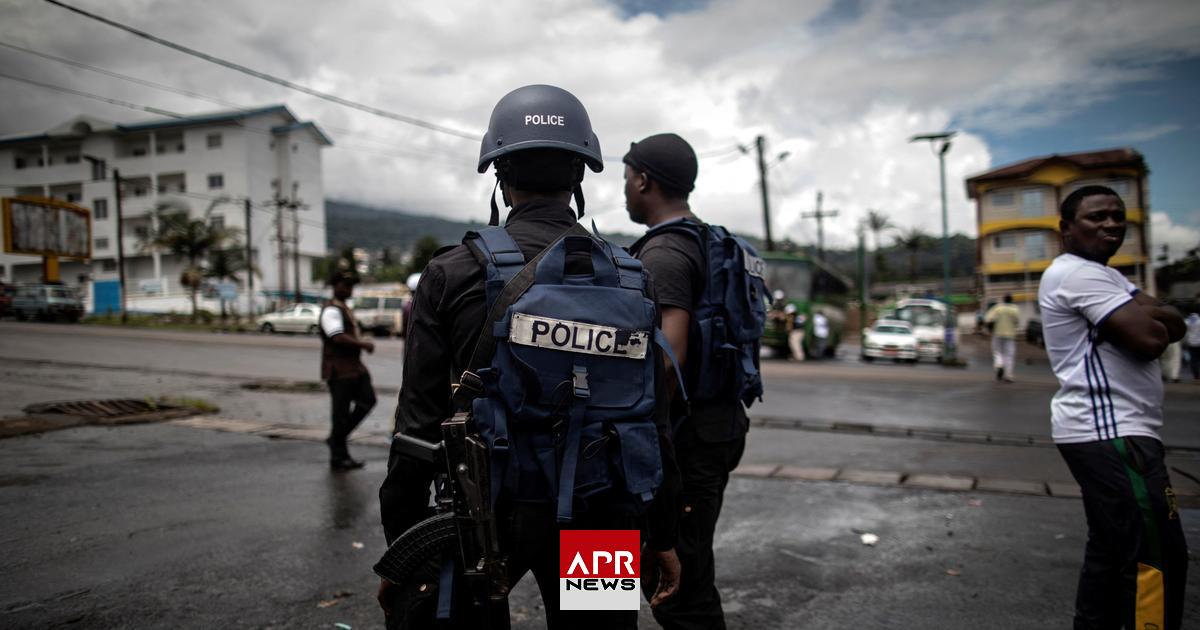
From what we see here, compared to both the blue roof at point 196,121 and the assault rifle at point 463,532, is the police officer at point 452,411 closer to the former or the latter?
the assault rifle at point 463,532

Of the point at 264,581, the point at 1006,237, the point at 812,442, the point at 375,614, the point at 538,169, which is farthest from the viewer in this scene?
the point at 1006,237

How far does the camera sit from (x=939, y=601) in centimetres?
350

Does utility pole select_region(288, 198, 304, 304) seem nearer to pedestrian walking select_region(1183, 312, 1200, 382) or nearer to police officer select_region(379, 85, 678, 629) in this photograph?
pedestrian walking select_region(1183, 312, 1200, 382)

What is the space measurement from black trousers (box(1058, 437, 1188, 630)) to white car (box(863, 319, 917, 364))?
21.5 m

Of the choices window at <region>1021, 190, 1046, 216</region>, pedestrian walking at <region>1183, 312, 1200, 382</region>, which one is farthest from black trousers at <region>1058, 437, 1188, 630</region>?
window at <region>1021, 190, 1046, 216</region>

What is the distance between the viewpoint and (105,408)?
28.5ft

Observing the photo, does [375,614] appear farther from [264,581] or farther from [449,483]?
[449,483]

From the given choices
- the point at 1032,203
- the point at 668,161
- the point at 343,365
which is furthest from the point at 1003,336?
the point at 1032,203

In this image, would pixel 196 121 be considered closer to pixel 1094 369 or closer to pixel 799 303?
pixel 799 303

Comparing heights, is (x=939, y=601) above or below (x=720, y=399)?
below

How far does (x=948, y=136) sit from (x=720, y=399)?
23.2 metres

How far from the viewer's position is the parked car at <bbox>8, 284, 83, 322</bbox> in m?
30.9

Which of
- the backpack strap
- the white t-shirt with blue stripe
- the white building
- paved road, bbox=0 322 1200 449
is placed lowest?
paved road, bbox=0 322 1200 449

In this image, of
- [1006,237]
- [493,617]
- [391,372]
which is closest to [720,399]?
[493,617]
